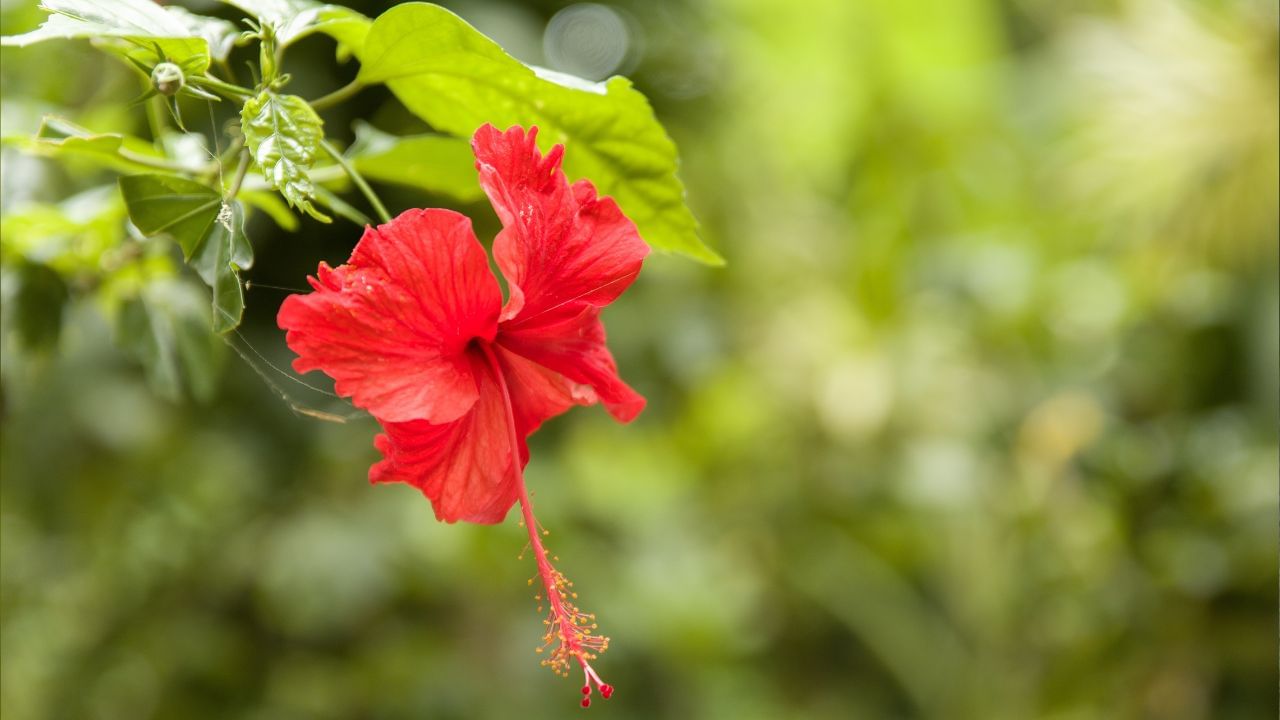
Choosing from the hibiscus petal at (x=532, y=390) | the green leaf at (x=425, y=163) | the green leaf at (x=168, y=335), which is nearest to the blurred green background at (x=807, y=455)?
the green leaf at (x=168, y=335)

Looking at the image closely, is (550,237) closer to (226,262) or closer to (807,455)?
(226,262)

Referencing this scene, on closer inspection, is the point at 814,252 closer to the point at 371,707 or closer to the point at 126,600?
the point at 371,707

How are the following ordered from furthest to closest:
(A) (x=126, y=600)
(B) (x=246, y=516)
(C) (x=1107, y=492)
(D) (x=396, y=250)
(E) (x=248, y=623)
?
(C) (x=1107, y=492) → (E) (x=248, y=623) → (B) (x=246, y=516) → (A) (x=126, y=600) → (D) (x=396, y=250)

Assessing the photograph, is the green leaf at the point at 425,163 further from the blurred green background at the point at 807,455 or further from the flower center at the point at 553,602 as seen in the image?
the blurred green background at the point at 807,455

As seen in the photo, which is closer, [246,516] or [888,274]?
[246,516]

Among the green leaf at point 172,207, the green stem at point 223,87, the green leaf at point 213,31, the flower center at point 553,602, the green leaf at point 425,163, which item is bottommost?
the flower center at point 553,602

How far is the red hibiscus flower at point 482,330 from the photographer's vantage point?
0.32 metres

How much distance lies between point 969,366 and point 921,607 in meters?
0.50

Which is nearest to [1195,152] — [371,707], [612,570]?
[612,570]

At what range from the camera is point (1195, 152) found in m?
1.74

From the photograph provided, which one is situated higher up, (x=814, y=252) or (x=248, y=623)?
(x=814, y=252)

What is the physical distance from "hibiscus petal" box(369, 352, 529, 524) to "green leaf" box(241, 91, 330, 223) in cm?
9

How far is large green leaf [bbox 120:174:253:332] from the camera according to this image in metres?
0.34

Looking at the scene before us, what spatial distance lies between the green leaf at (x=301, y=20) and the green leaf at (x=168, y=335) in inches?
7.7
